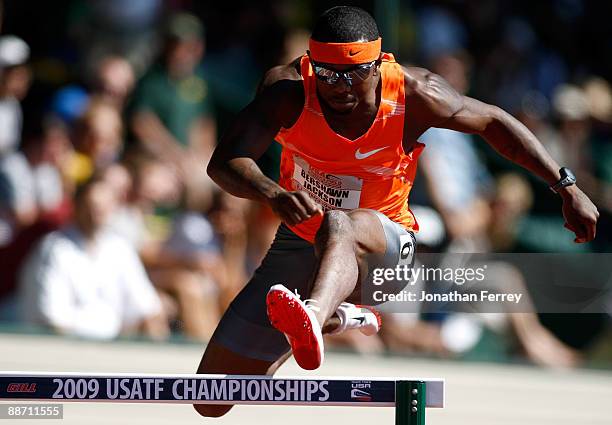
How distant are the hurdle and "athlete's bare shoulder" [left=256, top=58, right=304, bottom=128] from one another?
1.26 meters

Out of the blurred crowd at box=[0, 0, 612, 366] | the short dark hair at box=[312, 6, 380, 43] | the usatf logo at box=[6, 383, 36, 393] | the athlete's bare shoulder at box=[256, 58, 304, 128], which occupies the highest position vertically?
the blurred crowd at box=[0, 0, 612, 366]

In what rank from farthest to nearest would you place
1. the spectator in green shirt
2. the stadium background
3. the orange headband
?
the spectator in green shirt < the stadium background < the orange headband

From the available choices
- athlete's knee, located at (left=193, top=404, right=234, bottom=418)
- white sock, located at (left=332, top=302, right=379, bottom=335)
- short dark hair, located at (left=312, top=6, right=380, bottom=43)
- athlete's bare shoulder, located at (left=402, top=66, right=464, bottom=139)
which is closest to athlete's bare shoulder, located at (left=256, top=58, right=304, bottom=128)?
short dark hair, located at (left=312, top=6, right=380, bottom=43)

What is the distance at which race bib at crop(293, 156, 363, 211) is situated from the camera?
5641 mm

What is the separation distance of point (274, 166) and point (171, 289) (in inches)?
53.3

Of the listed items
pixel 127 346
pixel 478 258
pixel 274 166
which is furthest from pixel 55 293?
pixel 478 258

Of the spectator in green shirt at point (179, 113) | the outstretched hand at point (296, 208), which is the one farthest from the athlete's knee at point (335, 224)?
the spectator in green shirt at point (179, 113)

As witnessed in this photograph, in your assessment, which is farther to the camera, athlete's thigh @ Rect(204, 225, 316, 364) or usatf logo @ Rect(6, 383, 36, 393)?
athlete's thigh @ Rect(204, 225, 316, 364)

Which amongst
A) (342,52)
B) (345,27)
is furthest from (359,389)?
(345,27)

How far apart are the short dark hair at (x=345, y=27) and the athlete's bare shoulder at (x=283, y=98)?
0.27 metres

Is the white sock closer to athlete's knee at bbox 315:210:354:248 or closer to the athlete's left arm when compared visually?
athlete's knee at bbox 315:210:354:248

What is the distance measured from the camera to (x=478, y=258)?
904 cm

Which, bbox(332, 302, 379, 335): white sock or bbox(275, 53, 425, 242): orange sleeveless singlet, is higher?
bbox(275, 53, 425, 242): orange sleeveless singlet

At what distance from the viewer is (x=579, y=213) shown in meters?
5.58
